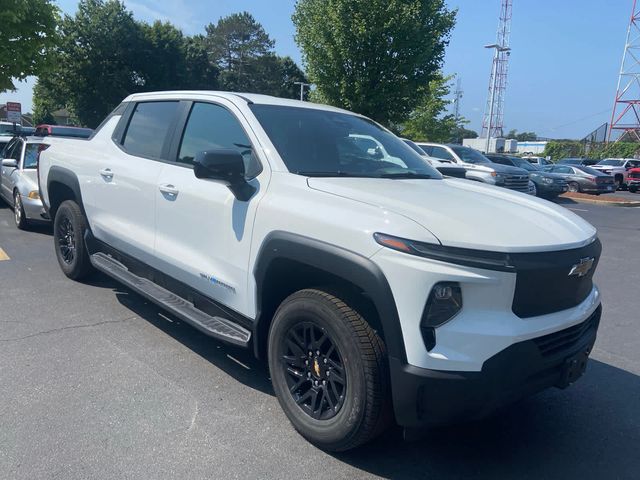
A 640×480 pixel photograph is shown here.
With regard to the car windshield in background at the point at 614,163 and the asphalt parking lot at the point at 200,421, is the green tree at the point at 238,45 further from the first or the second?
the asphalt parking lot at the point at 200,421

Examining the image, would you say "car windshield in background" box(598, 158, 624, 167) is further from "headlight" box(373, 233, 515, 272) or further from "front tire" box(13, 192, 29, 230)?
"headlight" box(373, 233, 515, 272)

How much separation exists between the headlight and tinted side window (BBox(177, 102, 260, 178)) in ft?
4.41

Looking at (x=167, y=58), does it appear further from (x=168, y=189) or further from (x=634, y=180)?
(x=168, y=189)

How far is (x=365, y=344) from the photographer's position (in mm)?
2525

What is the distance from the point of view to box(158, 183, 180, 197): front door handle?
370cm

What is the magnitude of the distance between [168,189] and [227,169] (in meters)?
0.91

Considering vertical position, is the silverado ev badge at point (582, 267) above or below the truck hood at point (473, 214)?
below

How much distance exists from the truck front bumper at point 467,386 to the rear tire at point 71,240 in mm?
3886

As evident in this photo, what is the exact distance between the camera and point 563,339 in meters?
2.69

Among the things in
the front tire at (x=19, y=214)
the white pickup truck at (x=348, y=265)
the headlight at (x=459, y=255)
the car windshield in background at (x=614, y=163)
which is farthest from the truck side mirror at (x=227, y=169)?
the car windshield in background at (x=614, y=163)

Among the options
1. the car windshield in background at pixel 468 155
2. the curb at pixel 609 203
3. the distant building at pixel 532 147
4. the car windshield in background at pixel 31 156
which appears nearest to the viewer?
the car windshield in background at pixel 31 156

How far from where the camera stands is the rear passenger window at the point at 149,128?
13.9 feet

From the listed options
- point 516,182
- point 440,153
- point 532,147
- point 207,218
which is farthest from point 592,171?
point 532,147

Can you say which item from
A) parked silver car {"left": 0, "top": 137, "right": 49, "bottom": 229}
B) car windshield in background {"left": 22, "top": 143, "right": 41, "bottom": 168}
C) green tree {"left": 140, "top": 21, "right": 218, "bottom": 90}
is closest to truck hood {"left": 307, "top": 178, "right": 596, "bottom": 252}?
parked silver car {"left": 0, "top": 137, "right": 49, "bottom": 229}
